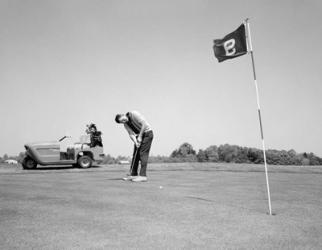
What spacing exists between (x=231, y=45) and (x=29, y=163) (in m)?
13.9

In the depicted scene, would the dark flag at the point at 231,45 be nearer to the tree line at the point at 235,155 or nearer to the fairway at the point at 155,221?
the fairway at the point at 155,221

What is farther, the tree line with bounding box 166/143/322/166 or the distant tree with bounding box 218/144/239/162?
the distant tree with bounding box 218/144/239/162

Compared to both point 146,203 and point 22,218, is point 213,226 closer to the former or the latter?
point 146,203

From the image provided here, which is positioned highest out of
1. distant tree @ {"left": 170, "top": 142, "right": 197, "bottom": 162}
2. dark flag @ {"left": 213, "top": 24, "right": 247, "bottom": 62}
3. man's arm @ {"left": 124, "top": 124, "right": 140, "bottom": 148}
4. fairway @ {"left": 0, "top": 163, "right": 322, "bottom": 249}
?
distant tree @ {"left": 170, "top": 142, "right": 197, "bottom": 162}

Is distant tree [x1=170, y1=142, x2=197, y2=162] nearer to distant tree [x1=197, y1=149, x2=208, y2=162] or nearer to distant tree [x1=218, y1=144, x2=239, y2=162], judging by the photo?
distant tree [x1=197, y1=149, x2=208, y2=162]

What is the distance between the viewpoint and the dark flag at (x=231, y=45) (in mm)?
6285

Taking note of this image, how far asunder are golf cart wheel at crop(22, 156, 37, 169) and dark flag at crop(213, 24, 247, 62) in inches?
522

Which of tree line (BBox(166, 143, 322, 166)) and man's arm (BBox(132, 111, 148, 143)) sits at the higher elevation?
tree line (BBox(166, 143, 322, 166))

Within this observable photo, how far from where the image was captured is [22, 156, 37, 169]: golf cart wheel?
17188mm

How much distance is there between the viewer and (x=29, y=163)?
17297mm

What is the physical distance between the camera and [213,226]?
3834 millimetres

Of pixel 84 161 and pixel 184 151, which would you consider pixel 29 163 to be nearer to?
pixel 84 161

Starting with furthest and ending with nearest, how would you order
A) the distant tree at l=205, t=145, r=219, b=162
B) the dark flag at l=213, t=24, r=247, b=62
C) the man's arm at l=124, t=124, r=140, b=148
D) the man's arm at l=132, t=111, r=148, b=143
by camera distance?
the distant tree at l=205, t=145, r=219, b=162
the man's arm at l=124, t=124, r=140, b=148
the man's arm at l=132, t=111, r=148, b=143
the dark flag at l=213, t=24, r=247, b=62

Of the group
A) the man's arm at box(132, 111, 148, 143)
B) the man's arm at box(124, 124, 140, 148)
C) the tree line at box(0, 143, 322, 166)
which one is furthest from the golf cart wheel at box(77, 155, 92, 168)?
the tree line at box(0, 143, 322, 166)
